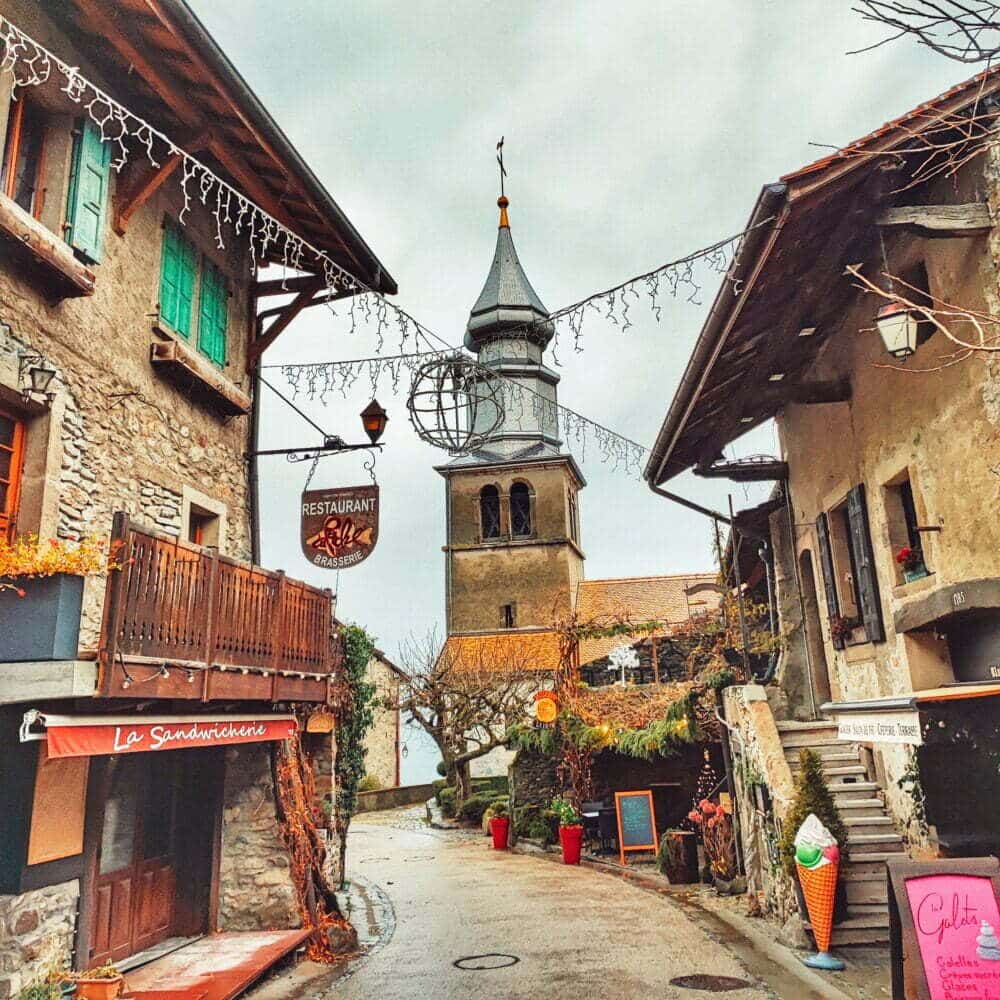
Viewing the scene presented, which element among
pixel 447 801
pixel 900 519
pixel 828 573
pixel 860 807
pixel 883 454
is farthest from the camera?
pixel 447 801

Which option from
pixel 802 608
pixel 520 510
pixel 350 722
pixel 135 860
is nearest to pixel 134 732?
pixel 135 860

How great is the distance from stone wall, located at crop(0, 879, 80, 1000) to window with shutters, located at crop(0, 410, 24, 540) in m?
2.85

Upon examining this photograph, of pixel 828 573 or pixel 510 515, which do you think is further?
pixel 510 515

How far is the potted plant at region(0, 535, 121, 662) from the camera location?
587 centimetres

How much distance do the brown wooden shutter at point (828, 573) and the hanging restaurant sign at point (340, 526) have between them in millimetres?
5745

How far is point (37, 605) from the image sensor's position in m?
5.91

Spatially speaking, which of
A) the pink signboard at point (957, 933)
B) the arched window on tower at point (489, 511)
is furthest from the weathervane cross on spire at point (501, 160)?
the arched window on tower at point (489, 511)

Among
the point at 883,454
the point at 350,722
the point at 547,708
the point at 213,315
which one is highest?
the point at 213,315

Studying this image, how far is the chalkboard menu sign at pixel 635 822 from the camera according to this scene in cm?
1548

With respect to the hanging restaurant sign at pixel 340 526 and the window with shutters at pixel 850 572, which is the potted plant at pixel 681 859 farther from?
the hanging restaurant sign at pixel 340 526

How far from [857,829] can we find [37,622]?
8157 mm

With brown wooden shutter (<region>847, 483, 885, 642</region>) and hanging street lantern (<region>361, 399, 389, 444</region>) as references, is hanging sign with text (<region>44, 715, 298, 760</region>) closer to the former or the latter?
hanging street lantern (<region>361, 399, 389, 444</region>)

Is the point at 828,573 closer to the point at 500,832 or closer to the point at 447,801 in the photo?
Answer: the point at 500,832

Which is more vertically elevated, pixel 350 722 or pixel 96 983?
pixel 350 722
